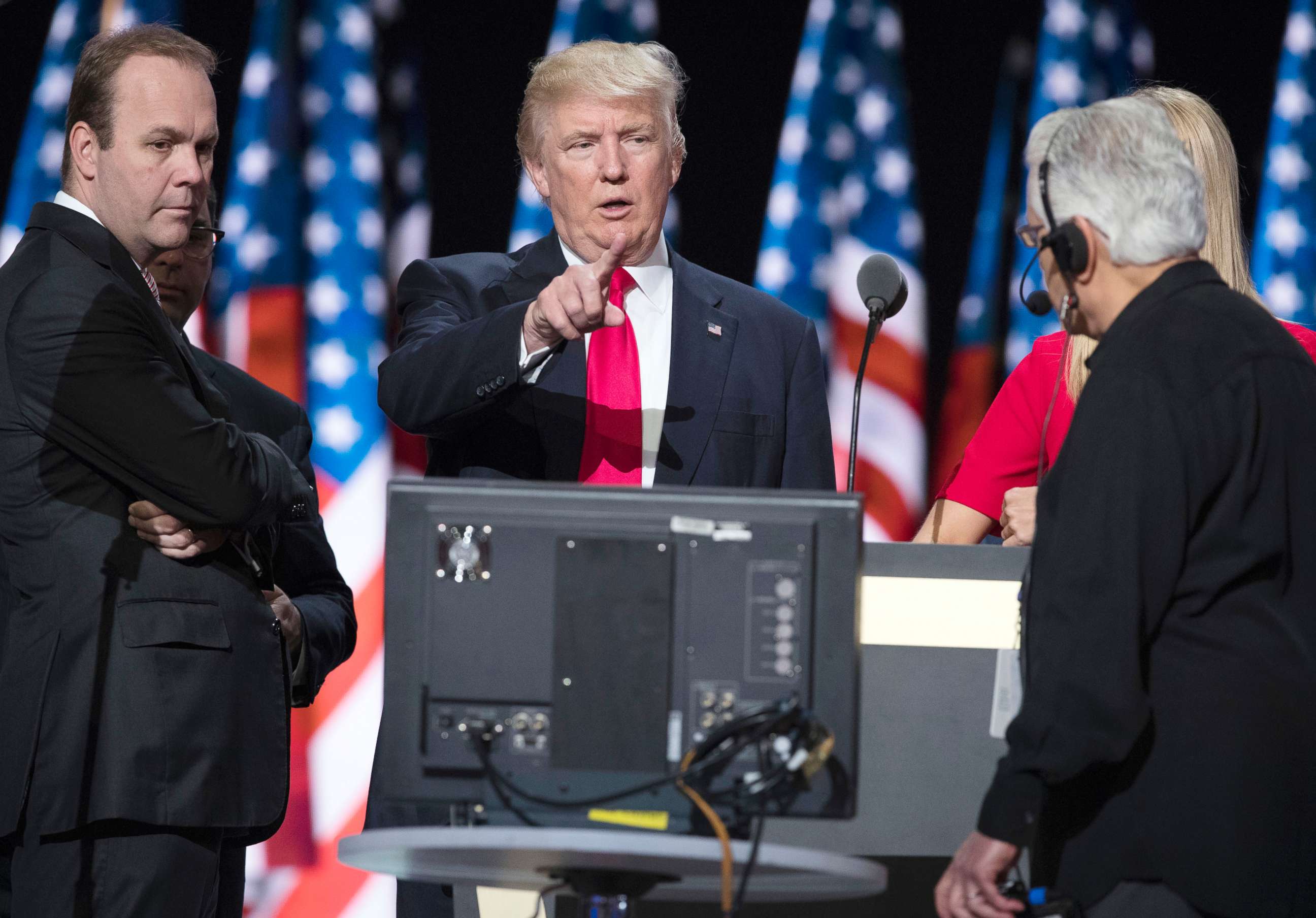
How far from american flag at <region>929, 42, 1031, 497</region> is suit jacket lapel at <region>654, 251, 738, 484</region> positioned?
1798 millimetres

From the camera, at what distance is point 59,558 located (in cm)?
193

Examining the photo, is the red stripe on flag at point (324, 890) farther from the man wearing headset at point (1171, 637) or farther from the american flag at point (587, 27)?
the man wearing headset at point (1171, 637)

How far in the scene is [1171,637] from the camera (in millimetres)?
1542

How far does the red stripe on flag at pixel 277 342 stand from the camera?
4.10 meters

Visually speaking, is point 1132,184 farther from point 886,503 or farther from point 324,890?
point 324,890

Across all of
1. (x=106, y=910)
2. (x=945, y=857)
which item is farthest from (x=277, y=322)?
(x=945, y=857)

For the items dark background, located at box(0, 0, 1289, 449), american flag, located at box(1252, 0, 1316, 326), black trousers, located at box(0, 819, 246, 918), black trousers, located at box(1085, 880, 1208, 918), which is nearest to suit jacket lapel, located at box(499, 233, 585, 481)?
black trousers, located at box(0, 819, 246, 918)

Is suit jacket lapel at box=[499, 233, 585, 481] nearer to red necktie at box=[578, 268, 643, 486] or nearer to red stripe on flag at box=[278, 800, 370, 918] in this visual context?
red necktie at box=[578, 268, 643, 486]

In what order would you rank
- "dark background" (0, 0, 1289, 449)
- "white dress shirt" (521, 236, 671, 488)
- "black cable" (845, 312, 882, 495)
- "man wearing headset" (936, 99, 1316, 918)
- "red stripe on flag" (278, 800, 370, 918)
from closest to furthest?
"man wearing headset" (936, 99, 1316, 918) → "black cable" (845, 312, 882, 495) → "white dress shirt" (521, 236, 671, 488) → "red stripe on flag" (278, 800, 370, 918) → "dark background" (0, 0, 1289, 449)

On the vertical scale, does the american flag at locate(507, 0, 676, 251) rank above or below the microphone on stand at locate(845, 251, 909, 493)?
above

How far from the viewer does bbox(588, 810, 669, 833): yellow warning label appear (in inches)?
59.0

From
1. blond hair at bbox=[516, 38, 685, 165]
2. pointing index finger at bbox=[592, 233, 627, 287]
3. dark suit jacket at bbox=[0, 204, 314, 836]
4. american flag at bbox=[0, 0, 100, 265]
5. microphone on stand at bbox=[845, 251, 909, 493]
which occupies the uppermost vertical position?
american flag at bbox=[0, 0, 100, 265]

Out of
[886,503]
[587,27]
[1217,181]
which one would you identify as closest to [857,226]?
→ [886,503]

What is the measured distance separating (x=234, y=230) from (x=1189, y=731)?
326 cm
